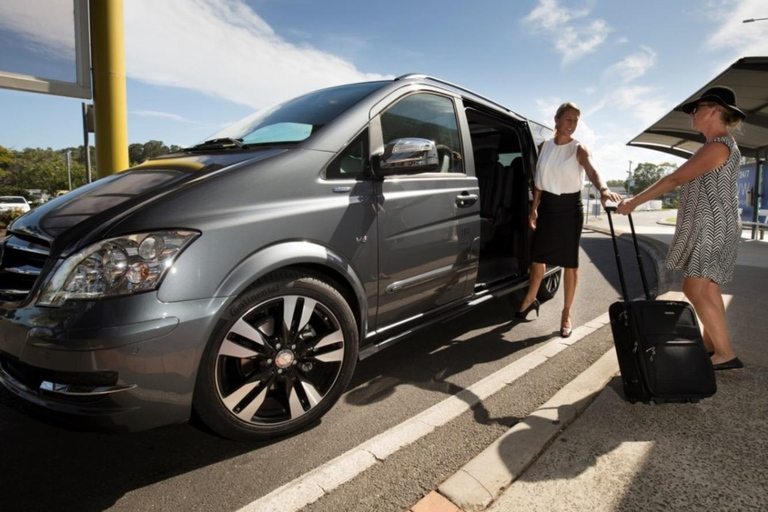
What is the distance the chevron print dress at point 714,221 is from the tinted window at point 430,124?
1.46 metres

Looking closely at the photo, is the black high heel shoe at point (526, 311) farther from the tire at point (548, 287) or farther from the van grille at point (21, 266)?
the van grille at point (21, 266)

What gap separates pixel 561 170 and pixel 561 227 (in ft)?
1.51

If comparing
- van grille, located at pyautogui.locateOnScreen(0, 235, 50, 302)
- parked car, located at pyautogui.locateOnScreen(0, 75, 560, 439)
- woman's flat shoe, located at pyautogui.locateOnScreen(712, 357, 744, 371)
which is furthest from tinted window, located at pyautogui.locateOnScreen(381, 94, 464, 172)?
woman's flat shoe, located at pyautogui.locateOnScreen(712, 357, 744, 371)

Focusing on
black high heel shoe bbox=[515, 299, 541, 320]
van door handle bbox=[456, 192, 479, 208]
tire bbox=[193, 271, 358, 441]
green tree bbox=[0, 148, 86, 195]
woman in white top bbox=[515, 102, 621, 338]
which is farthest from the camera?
green tree bbox=[0, 148, 86, 195]

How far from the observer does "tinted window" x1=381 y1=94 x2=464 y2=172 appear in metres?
2.75

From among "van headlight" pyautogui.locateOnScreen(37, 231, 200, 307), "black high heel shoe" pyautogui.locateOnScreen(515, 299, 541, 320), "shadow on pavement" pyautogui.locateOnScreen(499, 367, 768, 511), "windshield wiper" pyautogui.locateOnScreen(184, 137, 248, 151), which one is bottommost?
"shadow on pavement" pyautogui.locateOnScreen(499, 367, 768, 511)

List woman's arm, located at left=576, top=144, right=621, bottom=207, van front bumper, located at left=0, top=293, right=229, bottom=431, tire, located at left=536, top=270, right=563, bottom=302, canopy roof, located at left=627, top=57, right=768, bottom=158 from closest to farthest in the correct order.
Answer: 1. van front bumper, located at left=0, top=293, right=229, bottom=431
2. woman's arm, located at left=576, top=144, right=621, bottom=207
3. tire, located at left=536, top=270, right=563, bottom=302
4. canopy roof, located at left=627, top=57, right=768, bottom=158

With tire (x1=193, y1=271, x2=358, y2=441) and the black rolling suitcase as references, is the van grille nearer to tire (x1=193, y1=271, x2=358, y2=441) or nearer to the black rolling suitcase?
tire (x1=193, y1=271, x2=358, y2=441)

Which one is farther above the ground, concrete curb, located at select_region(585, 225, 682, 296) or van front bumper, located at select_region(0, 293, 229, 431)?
van front bumper, located at select_region(0, 293, 229, 431)

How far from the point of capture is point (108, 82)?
20.0 feet

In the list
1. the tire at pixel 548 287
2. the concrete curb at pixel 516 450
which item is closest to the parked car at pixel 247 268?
the concrete curb at pixel 516 450

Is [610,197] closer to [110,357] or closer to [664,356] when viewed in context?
[664,356]

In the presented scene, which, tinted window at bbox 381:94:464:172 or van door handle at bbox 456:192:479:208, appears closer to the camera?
tinted window at bbox 381:94:464:172

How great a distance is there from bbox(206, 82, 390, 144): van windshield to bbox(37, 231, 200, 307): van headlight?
0.95m
